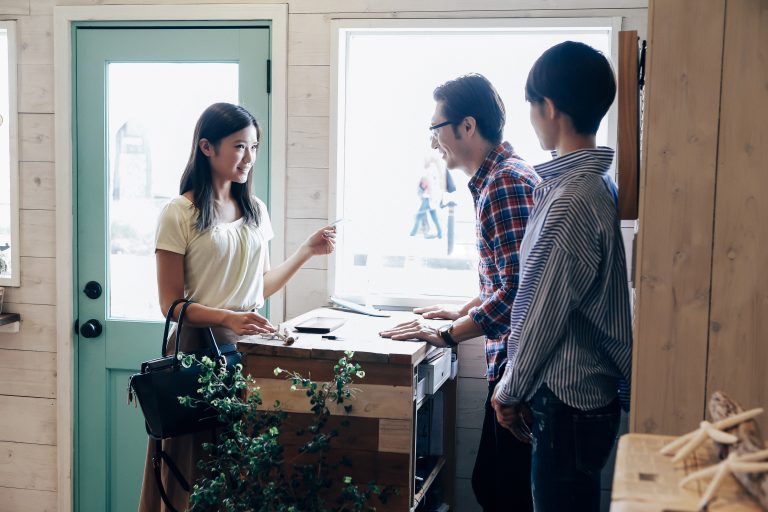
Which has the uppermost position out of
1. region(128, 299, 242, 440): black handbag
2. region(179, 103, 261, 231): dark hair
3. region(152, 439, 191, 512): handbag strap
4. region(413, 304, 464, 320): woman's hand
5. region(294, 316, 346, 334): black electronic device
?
region(179, 103, 261, 231): dark hair

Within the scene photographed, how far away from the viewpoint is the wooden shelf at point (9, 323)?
2.96 metres

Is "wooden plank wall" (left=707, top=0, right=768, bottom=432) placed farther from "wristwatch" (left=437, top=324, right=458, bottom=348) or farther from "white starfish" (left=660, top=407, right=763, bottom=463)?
"wristwatch" (left=437, top=324, right=458, bottom=348)

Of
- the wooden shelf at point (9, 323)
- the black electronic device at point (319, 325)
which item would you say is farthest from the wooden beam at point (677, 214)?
the wooden shelf at point (9, 323)

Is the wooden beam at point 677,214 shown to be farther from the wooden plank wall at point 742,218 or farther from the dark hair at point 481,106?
the dark hair at point 481,106

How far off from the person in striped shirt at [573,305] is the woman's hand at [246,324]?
78cm

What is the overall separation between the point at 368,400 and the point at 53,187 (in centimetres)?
167

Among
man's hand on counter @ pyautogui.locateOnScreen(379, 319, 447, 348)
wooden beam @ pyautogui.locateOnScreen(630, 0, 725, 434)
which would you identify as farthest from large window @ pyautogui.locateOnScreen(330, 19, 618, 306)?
wooden beam @ pyautogui.locateOnScreen(630, 0, 725, 434)

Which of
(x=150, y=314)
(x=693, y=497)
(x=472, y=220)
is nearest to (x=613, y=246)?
(x=693, y=497)

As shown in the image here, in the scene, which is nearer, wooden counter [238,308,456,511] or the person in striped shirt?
the person in striped shirt

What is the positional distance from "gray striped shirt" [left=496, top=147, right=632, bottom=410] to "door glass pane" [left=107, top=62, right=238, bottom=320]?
1.70 metres

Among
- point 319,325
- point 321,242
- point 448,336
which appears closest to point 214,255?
point 319,325

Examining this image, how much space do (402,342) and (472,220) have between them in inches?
36.0

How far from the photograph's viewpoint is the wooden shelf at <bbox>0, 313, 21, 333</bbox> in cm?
296

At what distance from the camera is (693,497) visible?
816mm
